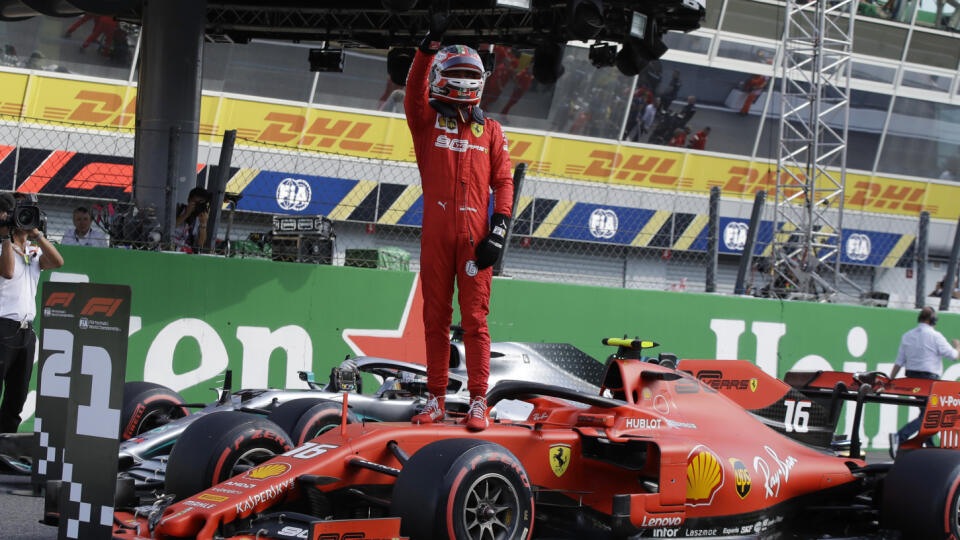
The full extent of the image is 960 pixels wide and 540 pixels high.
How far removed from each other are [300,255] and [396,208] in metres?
11.5

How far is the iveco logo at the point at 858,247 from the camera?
2525 centimetres

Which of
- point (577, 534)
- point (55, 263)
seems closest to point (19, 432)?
point (55, 263)

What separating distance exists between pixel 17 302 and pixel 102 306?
3.03m

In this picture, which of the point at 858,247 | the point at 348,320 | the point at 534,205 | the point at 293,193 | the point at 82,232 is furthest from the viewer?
the point at 858,247

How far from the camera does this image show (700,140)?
23.7 m

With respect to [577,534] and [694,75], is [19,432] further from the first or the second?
[694,75]

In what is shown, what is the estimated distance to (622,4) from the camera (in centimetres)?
1048

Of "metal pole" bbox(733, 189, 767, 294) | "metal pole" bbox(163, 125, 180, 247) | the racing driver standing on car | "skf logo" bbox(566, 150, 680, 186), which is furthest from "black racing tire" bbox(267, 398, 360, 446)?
"skf logo" bbox(566, 150, 680, 186)

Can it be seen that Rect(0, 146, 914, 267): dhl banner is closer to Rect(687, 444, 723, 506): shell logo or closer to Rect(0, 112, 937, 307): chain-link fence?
Rect(0, 112, 937, 307): chain-link fence

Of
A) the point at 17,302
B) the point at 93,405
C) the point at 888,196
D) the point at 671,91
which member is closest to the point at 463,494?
the point at 93,405

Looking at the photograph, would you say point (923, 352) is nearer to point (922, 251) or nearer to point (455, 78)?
point (922, 251)

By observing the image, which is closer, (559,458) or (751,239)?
→ (559,458)

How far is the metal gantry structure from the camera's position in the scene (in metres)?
22.3

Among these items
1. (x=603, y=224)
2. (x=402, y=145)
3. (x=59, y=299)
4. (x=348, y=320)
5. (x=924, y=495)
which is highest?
(x=402, y=145)
